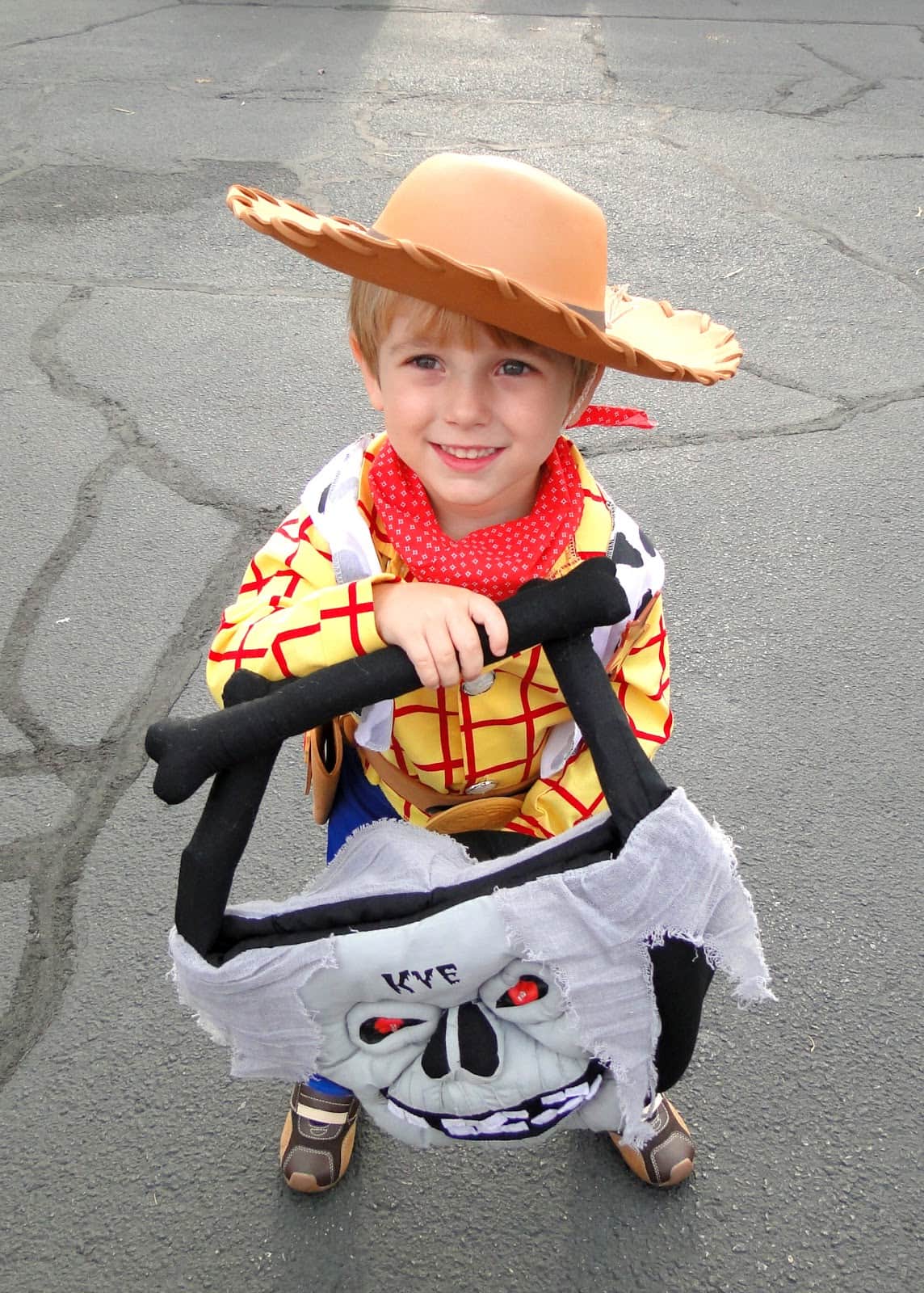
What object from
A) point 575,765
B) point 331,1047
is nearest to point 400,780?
point 575,765

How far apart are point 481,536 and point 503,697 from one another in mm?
215

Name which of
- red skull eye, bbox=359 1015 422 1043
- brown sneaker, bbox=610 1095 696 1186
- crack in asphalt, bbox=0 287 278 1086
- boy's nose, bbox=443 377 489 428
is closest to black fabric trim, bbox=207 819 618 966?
red skull eye, bbox=359 1015 422 1043

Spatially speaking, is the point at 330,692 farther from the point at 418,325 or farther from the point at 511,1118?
the point at 511,1118

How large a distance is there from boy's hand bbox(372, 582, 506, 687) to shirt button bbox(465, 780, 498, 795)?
377 millimetres

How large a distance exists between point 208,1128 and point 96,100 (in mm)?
6229

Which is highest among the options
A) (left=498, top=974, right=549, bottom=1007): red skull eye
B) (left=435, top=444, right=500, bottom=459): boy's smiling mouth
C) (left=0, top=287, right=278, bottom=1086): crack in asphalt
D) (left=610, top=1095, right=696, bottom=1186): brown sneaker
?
(left=435, top=444, right=500, bottom=459): boy's smiling mouth

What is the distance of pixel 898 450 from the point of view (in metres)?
3.71

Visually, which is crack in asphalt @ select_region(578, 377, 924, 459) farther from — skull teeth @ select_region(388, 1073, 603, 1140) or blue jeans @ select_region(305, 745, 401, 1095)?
skull teeth @ select_region(388, 1073, 603, 1140)

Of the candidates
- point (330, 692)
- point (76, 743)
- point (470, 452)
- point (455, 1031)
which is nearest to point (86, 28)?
point (76, 743)

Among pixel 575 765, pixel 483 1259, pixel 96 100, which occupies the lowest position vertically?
pixel 96 100

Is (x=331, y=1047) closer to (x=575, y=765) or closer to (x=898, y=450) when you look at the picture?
(x=575, y=765)

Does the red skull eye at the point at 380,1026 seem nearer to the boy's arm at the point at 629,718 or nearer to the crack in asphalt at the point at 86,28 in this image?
the boy's arm at the point at 629,718

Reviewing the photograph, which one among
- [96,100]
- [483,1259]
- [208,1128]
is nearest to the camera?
[483,1259]

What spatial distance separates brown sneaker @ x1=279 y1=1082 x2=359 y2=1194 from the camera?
1.87 metres
